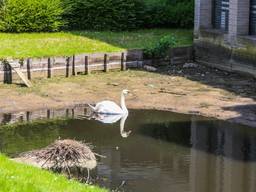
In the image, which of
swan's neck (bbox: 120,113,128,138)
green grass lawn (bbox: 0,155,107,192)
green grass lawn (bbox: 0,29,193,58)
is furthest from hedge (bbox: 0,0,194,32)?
green grass lawn (bbox: 0,155,107,192)

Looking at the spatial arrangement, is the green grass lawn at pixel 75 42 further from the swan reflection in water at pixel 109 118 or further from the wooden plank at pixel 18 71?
the swan reflection in water at pixel 109 118

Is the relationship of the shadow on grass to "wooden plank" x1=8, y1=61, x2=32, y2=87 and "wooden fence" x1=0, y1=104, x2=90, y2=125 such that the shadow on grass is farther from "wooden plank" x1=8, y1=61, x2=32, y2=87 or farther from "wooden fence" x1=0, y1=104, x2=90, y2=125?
"wooden fence" x1=0, y1=104, x2=90, y2=125

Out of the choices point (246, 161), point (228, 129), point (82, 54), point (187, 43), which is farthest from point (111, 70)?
point (246, 161)

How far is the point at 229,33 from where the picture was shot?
88.1ft

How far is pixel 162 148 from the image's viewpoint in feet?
55.7

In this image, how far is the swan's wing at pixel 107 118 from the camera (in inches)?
770

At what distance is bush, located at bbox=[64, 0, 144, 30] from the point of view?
102ft

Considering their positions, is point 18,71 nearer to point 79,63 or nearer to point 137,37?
point 79,63

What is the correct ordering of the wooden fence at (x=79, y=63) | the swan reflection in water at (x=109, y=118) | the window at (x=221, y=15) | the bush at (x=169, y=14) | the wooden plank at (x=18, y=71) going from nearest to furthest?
the swan reflection in water at (x=109, y=118) < the wooden plank at (x=18, y=71) < the wooden fence at (x=79, y=63) < the window at (x=221, y=15) < the bush at (x=169, y=14)

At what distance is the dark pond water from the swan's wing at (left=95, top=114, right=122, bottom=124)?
30cm

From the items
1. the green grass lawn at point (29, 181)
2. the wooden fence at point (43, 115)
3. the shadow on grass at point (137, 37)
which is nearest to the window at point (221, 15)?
the shadow on grass at point (137, 37)

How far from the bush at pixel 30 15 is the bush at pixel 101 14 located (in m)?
1.01

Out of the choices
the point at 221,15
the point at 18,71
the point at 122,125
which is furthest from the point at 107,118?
the point at 221,15

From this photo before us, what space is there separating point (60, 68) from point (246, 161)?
35.9 feet
